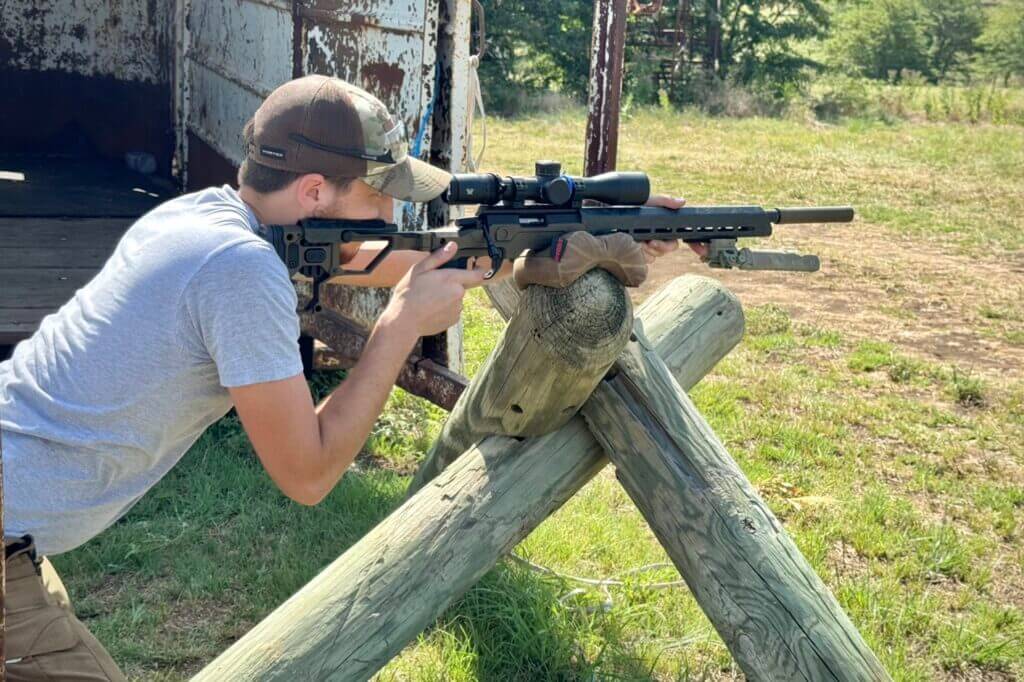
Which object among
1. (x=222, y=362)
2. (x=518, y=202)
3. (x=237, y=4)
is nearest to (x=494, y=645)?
(x=518, y=202)

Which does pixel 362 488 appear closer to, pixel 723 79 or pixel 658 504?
pixel 658 504

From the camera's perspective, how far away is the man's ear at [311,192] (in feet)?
9.07

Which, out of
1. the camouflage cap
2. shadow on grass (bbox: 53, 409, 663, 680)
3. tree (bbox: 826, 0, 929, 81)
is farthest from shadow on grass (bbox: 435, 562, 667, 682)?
tree (bbox: 826, 0, 929, 81)

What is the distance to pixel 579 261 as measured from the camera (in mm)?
2992

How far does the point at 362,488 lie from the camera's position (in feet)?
17.0

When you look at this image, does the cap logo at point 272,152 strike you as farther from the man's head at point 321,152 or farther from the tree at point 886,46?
the tree at point 886,46

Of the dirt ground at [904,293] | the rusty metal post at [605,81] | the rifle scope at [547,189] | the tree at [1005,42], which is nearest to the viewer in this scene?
the rifle scope at [547,189]

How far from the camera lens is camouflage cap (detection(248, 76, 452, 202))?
2.70 meters

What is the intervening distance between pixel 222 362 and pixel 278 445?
23 centimetres

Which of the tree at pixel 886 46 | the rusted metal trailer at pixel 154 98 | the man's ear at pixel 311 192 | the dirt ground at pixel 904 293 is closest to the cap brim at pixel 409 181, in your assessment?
the man's ear at pixel 311 192

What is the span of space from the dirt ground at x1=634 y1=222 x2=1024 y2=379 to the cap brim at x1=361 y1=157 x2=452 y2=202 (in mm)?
5771

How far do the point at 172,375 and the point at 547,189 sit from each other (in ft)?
3.88

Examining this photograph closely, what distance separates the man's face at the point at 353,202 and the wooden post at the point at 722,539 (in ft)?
2.54

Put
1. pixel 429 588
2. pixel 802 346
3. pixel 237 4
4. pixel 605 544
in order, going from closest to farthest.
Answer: pixel 429 588 < pixel 605 544 < pixel 237 4 < pixel 802 346
